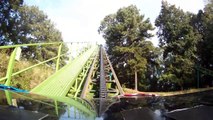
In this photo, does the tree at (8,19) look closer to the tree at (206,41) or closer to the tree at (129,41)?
the tree at (129,41)

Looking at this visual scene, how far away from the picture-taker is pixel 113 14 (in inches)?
1709

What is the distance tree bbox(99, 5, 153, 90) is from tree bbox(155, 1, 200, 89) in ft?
7.16

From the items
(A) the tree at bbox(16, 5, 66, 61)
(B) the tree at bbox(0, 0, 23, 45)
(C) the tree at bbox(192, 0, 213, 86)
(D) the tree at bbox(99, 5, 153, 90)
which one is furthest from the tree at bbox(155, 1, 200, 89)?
(B) the tree at bbox(0, 0, 23, 45)

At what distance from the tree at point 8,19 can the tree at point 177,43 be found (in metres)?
22.0

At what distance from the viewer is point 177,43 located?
37.0 meters

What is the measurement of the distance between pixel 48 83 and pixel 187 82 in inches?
1182

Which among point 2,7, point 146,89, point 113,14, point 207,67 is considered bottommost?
point 146,89

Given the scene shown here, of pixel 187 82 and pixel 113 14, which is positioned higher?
pixel 113 14

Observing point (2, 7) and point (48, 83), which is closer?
point (48, 83)

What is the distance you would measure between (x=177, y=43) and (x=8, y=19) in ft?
79.8

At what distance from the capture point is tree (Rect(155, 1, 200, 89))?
35.2m

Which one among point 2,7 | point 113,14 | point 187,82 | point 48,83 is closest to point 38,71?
point 48,83

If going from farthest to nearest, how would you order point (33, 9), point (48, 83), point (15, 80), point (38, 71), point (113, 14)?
1. point (33, 9)
2. point (113, 14)
3. point (38, 71)
4. point (15, 80)
5. point (48, 83)

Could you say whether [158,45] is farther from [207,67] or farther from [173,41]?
[207,67]
